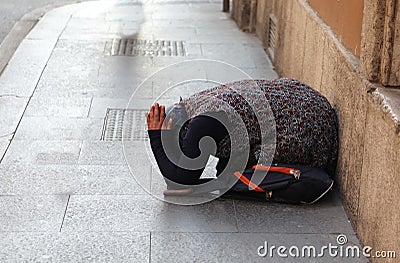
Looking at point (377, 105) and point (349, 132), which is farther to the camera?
point (349, 132)

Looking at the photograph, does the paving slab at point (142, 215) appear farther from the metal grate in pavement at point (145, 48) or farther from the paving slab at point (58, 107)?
the metal grate in pavement at point (145, 48)

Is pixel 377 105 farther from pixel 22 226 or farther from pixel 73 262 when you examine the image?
pixel 22 226

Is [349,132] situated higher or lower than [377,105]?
lower

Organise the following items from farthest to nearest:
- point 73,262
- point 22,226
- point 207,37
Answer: point 207,37, point 22,226, point 73,262

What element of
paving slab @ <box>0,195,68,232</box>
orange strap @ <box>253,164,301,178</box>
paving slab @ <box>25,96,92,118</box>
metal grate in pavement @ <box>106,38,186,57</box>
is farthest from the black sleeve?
metal grate in pavement @ <box>106,38,186,57</box>

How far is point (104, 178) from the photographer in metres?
5.51

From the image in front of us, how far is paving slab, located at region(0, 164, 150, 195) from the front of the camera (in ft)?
17.3

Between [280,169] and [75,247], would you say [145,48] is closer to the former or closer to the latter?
[280,169]

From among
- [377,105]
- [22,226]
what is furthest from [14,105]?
[377,105]

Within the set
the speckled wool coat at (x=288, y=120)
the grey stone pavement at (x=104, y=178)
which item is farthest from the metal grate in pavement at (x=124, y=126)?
the speckled wool coat at (x=288, y=120)

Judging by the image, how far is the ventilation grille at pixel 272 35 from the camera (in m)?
8.73

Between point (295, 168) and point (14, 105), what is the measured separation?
298 cm

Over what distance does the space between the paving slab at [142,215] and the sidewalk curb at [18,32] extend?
3365 mm

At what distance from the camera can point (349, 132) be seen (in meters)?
4.94
